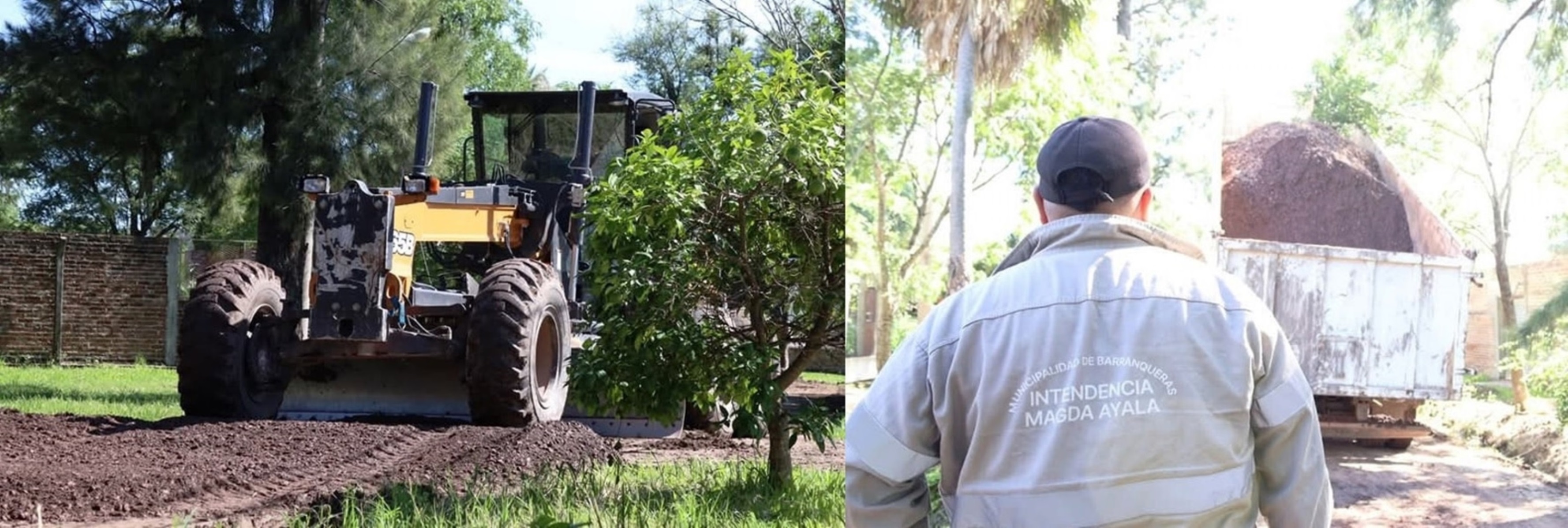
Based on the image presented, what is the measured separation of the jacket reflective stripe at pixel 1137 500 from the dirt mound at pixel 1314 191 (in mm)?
1166

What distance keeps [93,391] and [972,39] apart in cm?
396

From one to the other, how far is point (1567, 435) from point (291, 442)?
13.4 feet

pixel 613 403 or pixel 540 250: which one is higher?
pixel 540 250

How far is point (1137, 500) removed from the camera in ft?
5.16

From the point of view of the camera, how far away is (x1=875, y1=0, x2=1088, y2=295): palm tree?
2432mm

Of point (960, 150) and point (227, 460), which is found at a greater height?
point (960, 150)

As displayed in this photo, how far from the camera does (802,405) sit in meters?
4.32

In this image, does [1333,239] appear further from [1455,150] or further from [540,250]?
[540,250]

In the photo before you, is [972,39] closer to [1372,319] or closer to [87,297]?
[1372,319]

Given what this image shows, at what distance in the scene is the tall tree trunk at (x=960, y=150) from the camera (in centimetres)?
239

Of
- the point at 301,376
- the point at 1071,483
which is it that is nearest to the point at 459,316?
the point at 301,376

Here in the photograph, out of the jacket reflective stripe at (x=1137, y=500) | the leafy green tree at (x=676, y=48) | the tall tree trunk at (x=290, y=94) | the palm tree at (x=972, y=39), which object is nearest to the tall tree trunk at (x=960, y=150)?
the palm tree at (x=972, y=39)

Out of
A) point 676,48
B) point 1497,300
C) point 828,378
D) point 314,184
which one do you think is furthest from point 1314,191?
point 314,184

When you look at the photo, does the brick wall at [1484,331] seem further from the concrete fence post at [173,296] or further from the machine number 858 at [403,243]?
the concrete fence post at [173,296]
